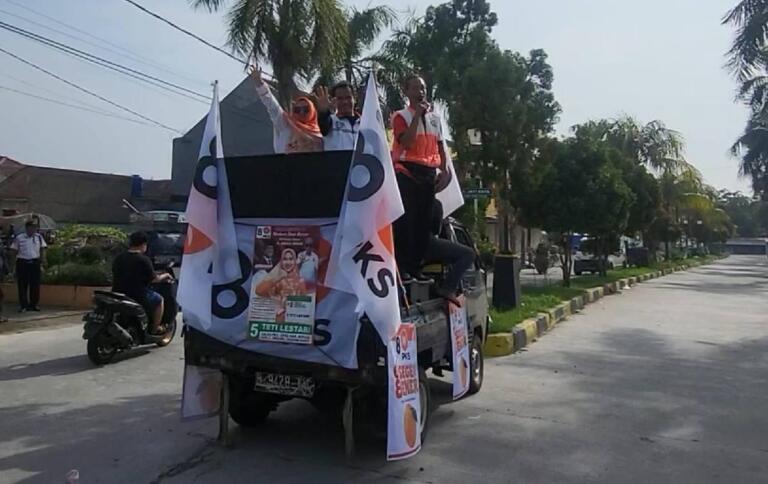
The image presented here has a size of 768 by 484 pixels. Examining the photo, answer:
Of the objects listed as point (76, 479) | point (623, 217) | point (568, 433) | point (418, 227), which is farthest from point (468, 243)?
point (623, 217)

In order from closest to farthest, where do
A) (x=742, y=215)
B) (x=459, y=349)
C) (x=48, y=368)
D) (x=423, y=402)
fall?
1. (x=423, y=402)
2. (x=459, y=349)
3. (x=48, y=368)
4. (x=742, y=215)

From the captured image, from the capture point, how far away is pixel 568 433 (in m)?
6.24

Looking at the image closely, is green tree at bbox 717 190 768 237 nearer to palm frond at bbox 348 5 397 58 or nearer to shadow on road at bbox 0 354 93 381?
palm frond at bbox 348 5 397 58

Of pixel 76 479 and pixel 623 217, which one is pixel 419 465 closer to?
pixel 76 479

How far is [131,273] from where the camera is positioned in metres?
9.15

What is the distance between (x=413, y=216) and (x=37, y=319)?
28.8 ft

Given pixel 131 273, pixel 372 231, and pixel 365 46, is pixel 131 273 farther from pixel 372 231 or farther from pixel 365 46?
pixel 365 46

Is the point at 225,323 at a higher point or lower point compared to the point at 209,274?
lower

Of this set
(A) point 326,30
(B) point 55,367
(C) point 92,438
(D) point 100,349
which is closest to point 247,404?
(C) point 92,438

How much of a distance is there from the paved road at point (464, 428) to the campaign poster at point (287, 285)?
3.21 feet

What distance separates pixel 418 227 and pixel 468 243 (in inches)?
62.8

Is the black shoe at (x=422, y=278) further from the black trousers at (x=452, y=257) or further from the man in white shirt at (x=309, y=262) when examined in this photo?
the man in white shirt at (x=309, y=262)

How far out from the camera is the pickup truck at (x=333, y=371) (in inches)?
192

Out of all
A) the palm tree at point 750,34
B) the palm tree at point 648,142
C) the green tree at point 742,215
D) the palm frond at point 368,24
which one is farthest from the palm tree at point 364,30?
the green tree at point 742,215
